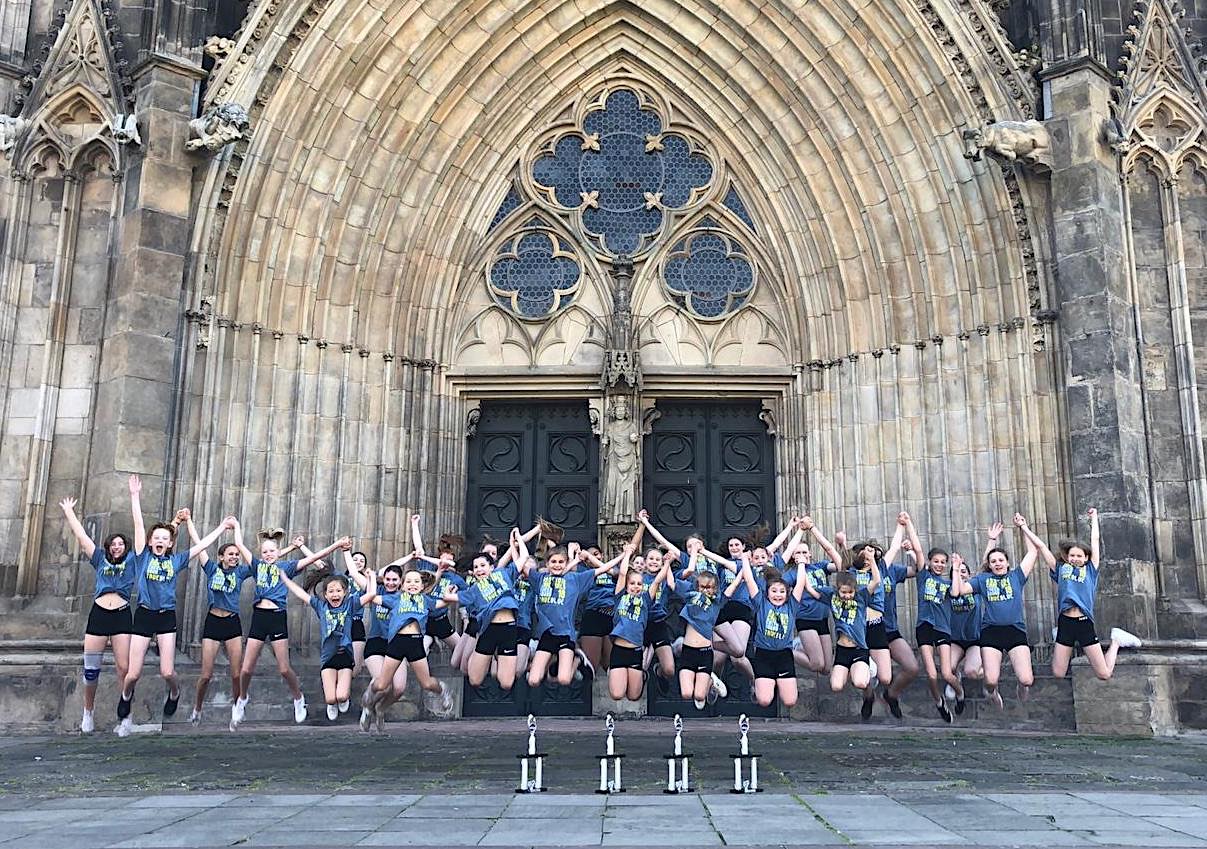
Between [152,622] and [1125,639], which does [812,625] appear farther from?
[152,622]

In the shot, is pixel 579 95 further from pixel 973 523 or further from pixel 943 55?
pixel 973 523

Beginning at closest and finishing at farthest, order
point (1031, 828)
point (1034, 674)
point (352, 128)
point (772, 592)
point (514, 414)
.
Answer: point (1031, 828) → point (772, 592) → point (1034, 674) → point (352, 128) → point (514, 414)

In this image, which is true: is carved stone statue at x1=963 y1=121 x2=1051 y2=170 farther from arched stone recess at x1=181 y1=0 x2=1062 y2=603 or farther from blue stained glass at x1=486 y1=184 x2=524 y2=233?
blue stained glass at x1=486 y1=184 x2=524 y2=233

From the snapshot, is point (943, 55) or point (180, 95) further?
point (943, 55)

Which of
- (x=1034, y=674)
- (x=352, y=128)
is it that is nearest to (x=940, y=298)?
(x=1034, y=674)

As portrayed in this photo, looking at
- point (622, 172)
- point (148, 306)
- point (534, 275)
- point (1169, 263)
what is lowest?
point (148, 306)

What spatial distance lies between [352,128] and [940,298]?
24.8ft

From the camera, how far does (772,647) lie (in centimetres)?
1048

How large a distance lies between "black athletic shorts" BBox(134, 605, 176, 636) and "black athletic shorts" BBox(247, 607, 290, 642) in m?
0.87

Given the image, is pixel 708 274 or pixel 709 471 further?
pixel 708 274

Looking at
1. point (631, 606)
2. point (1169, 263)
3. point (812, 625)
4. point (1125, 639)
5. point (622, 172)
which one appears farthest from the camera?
point (622, 172)

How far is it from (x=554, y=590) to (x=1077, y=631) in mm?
4984

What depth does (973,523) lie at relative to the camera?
13.9 m

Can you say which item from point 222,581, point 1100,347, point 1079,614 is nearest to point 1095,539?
point 1079,614
